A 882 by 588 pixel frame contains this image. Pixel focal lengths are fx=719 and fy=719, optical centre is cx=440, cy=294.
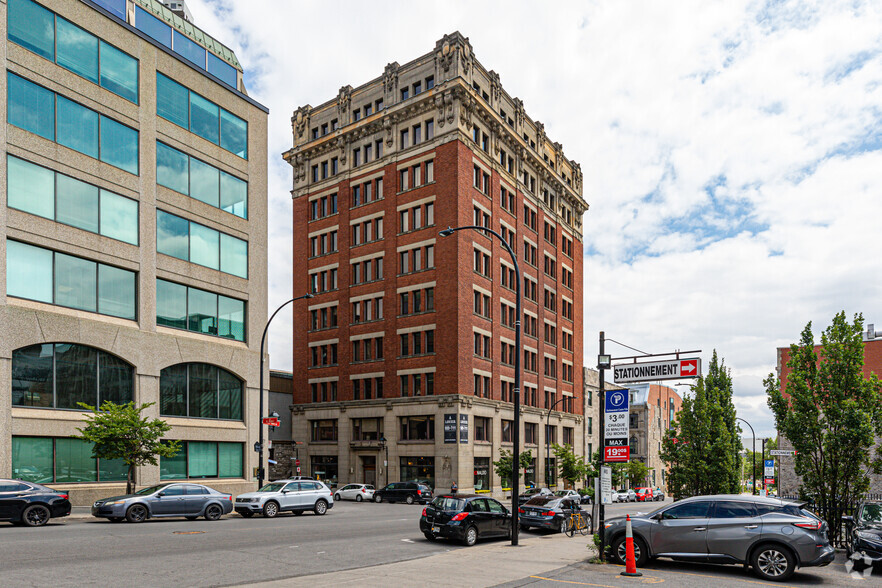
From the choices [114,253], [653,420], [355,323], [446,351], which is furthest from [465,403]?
[653,420]

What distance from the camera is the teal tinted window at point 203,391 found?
125ft

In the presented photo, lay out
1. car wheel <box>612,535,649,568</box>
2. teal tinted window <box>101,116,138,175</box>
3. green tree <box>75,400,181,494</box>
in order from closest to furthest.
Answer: car wheel <box>612,535,649,568</box> < green tree <box>75,400,181,494</box> < teal tinted window <box>101,116,138,175</box>

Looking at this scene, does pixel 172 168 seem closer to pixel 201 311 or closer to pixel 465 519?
pixel 201 311

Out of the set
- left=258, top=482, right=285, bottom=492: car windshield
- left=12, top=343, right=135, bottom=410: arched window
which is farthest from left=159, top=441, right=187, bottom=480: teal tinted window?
left=258, top=482, right=285, bottom=492: car windshield

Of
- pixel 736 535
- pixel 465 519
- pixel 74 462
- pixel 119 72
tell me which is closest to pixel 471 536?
pixel 465 519

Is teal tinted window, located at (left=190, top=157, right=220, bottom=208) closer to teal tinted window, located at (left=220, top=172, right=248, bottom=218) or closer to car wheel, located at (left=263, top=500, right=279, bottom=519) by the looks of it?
teal tinted window, located at (left=220, top=172, right=248, bottom=218)

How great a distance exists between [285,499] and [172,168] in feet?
61.1

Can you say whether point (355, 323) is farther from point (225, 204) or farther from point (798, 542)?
point (798, 542)

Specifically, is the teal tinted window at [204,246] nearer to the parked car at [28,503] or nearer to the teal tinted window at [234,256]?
the teal tinted window at [234,256]

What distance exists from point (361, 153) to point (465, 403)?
83.9 feet

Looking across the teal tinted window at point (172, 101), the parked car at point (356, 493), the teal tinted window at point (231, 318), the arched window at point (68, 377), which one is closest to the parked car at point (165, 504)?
the arched window at point (68, 377)

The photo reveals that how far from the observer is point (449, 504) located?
22297 millimetres

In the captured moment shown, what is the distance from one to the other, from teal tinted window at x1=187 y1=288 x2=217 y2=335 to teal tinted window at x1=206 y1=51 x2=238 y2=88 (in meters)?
12.8

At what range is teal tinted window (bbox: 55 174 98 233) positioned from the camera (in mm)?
32188
